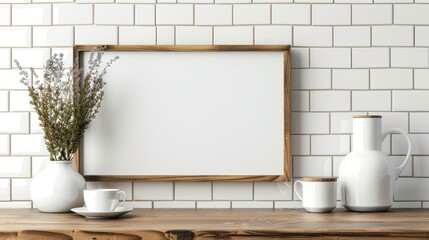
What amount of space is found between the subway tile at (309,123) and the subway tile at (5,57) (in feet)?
3.66

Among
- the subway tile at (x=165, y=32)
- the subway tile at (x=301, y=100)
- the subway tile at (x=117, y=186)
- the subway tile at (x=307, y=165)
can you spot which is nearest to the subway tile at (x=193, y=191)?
the subway tile at (x=117, y=186)

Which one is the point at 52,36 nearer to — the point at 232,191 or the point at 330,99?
the point at 232,191

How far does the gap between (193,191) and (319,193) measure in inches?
19.6

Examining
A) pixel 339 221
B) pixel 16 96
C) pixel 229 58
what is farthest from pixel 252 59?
pixel 16 96

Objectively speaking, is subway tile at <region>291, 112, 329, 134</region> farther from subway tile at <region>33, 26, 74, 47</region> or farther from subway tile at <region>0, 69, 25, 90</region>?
subway tile at <region>0, 69, 25, 90</region>

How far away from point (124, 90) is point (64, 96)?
0.23 m

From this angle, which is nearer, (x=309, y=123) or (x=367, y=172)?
(x=367, y=172)

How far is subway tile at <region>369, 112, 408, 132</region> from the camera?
241cm

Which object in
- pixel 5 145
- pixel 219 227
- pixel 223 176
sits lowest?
pixel 219 227

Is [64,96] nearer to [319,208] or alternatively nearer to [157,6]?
[157,6]

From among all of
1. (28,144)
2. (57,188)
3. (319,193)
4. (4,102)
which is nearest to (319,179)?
(319,193)

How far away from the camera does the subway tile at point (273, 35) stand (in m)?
2.41

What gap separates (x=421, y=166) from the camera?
7.92 feet

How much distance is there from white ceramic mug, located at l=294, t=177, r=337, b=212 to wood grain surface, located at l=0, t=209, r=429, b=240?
0.05 metres
